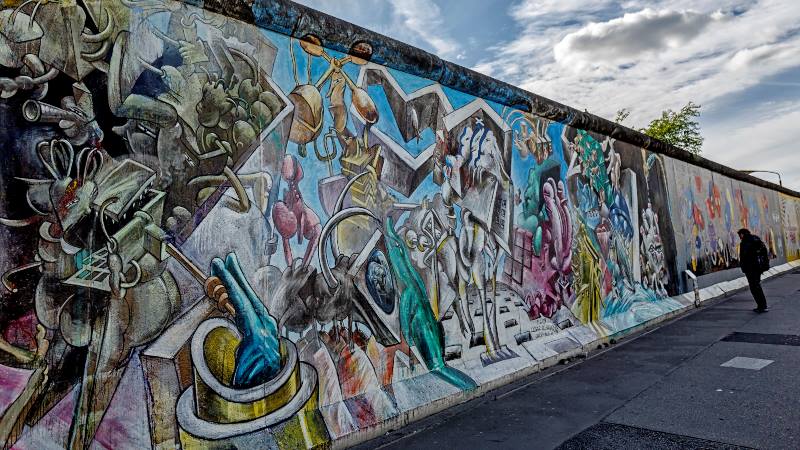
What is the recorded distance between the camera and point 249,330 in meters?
3.78

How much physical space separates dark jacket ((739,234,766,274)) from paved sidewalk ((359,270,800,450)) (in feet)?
9.59

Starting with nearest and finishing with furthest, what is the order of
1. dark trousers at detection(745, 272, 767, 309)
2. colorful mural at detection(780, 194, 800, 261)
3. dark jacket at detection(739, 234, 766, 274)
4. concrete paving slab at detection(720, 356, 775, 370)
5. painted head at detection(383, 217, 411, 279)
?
painted head at detection(383, 217, 411, 279) < concrete paving slab at detection(720, 356, 775, 370) < dark trousers at detection(745, 272, 767, 309) < dark jacket at detection(739, 234, 766, 274) < colorful mural at detection(780, 194, 800, 261)

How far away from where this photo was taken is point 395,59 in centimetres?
530

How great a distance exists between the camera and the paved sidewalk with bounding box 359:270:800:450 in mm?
3986

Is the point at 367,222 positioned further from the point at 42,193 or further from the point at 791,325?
the point at 791,325

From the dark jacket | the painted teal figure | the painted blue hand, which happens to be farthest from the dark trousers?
the painted blue hand

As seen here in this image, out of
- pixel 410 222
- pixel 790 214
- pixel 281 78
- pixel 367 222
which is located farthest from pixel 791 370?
pixel 790 214

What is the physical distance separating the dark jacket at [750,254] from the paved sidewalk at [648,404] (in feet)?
9.59

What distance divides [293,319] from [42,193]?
1.89 meters

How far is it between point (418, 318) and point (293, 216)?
1.75m

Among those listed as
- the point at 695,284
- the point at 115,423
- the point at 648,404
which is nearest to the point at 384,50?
the point at 115,423

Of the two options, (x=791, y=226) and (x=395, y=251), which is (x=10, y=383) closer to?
(x=395, y=251)

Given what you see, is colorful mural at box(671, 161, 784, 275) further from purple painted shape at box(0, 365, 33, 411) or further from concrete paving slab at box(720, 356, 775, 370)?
purple painted shape at box(0, 365, 33, 411)

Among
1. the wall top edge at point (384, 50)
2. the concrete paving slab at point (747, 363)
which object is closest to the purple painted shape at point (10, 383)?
the wall top edge at point (384, 50)
